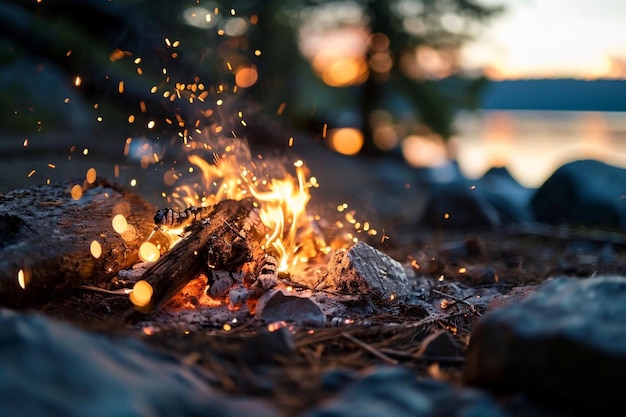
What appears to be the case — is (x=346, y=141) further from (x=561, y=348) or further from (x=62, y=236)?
(x=561, y=348)

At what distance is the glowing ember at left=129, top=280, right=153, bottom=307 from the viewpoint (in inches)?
140

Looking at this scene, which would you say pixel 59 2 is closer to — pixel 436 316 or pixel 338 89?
pixel 338 89

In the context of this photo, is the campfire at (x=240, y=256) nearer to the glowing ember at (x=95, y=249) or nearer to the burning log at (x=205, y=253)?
the burning log at (x=205, y=253)

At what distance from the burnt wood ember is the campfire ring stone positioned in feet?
4.27

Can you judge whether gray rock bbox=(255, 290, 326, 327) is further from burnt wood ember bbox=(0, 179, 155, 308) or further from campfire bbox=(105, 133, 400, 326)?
burnt wood ember bbox=(0, 179, 155, 308)

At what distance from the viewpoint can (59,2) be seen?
14523 millimetres

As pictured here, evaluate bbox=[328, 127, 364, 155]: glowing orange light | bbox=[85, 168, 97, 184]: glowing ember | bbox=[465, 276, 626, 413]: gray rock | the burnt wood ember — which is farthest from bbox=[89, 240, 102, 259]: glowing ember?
bbox=[328, 127, 364, 155]: glowing orange light

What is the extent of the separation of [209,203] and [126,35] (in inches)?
409

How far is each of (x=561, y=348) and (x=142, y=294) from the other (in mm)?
2122

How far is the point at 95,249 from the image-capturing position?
13.1 feet

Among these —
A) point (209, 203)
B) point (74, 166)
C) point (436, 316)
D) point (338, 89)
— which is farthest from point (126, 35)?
point (436, 316)

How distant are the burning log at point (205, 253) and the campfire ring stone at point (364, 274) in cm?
54

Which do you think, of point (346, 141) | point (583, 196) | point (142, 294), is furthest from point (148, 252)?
point (346, 141)

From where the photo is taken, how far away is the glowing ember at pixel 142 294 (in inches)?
140
